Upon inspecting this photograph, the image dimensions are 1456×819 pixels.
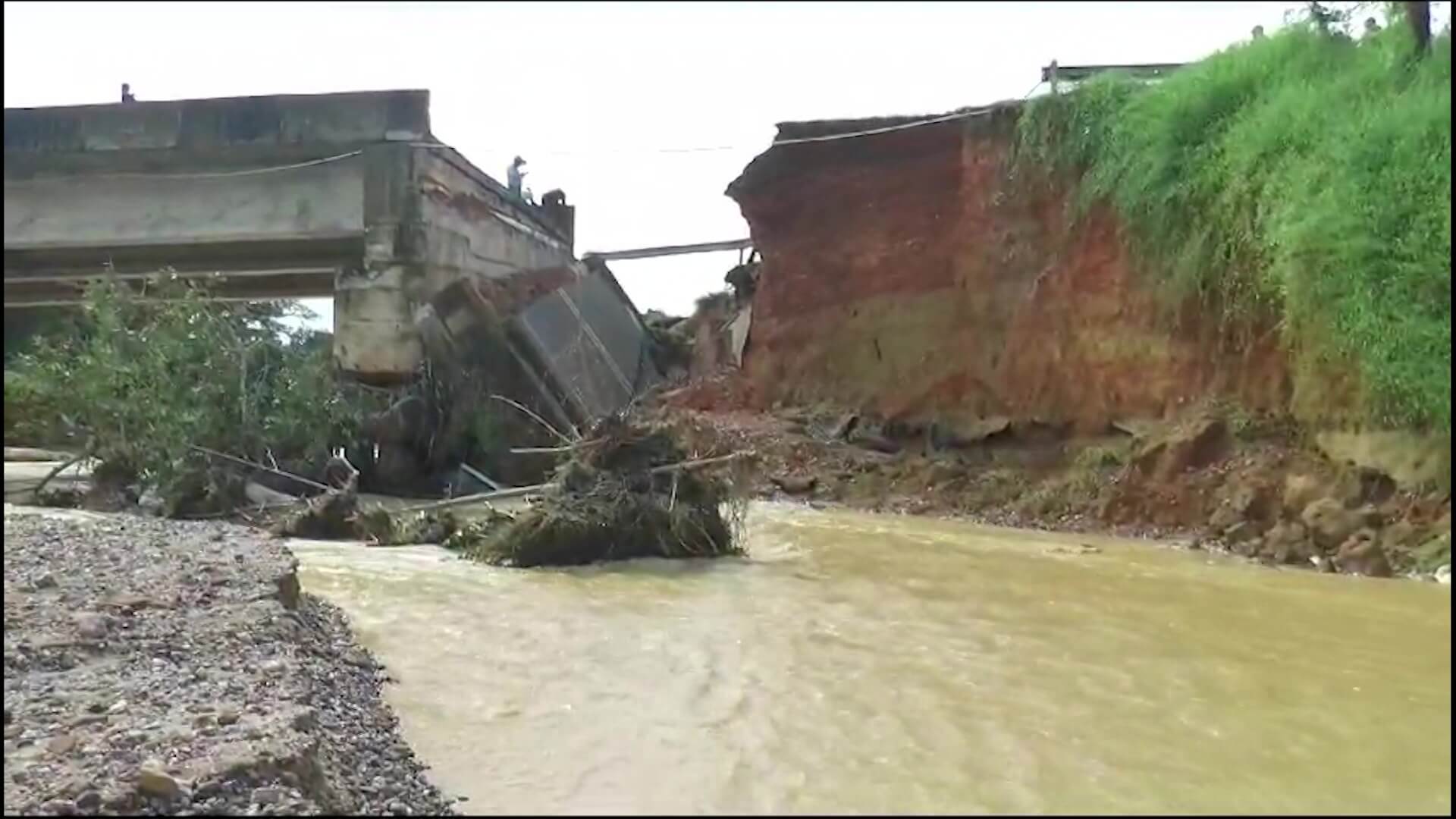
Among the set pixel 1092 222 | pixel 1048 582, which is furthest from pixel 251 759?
pixel 1092 222

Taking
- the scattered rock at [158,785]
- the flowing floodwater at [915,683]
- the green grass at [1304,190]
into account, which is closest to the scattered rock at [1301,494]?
the green grass at [1304,190]

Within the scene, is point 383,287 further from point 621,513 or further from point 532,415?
point 621,513

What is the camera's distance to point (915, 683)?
5020 millimetres

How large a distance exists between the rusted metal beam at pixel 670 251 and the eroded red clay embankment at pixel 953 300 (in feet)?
7.29

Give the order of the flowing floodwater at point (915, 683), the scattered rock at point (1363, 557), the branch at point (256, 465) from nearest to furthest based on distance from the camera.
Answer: the flowing floodwater at point (915, 683) < the scattered rock at point (1363, 557) < the branch at point (256, 465)

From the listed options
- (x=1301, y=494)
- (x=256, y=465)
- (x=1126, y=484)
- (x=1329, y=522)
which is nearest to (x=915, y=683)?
(x=1329, y=522)

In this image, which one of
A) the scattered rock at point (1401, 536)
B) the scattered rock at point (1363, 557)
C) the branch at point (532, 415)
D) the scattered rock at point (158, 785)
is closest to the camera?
the scattered rock at point (158, 785)

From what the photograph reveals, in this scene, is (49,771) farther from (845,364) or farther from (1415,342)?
(845,364)

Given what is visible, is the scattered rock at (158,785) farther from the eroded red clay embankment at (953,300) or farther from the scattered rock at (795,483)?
the scattered rock at (795,483)

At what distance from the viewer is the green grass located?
8797mm

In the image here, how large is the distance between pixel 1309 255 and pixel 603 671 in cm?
689

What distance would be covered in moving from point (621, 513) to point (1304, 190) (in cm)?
579

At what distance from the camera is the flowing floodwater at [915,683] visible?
136 inches

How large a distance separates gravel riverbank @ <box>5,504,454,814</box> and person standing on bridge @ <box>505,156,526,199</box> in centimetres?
→ 1332
